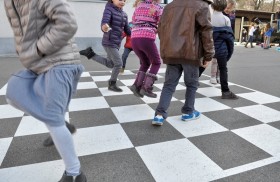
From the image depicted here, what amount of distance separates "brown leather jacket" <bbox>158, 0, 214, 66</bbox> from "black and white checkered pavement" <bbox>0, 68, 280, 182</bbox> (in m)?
0.68

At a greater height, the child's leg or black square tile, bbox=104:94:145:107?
the child's leg

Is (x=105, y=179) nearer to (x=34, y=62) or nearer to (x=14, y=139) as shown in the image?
(x=34, y=62)

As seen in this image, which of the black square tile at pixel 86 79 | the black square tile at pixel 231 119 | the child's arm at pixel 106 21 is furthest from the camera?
the black square tile at pixel 86 79

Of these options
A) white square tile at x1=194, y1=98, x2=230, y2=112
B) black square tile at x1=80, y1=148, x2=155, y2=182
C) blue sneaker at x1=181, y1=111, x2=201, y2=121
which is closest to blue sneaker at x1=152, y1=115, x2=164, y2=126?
blue sneaker at x1=181, y1=111, x2=201, y2=121

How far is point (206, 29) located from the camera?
2158mm

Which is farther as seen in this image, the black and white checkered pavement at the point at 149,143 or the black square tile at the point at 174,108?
the black square tile at the point at 174,108

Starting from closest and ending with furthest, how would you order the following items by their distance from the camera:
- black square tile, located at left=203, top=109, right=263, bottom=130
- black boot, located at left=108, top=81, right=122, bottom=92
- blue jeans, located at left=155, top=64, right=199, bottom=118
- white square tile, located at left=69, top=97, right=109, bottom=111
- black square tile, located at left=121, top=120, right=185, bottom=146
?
black square tile, located at left=121, top=120, right=185, bottom=146
blue jeans, located at left=155, top=64, right=199, bottom=118
black square tile, located at left=203, top=109, right=263, bottom=130
white square tile, located at left=69, top=97, right=109, bottom=111
black boot, located at left=108, top=81, right=122, bottom=92

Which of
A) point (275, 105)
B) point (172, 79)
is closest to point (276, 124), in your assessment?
point (275, 105)

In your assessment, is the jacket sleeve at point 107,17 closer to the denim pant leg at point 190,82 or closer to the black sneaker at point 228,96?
the denim pant leg at point 190,82

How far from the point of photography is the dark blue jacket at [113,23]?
329cm

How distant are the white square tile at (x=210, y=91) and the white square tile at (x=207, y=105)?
286 mm

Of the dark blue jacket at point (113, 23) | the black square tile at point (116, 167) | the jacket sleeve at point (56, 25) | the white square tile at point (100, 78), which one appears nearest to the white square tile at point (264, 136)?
the black square tile at point (116, 167)

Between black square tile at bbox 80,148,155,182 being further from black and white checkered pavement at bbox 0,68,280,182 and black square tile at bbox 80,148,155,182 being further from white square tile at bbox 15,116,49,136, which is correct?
white square tile at bbox 15,116,49,136

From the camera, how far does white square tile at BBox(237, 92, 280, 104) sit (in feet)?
10.8
